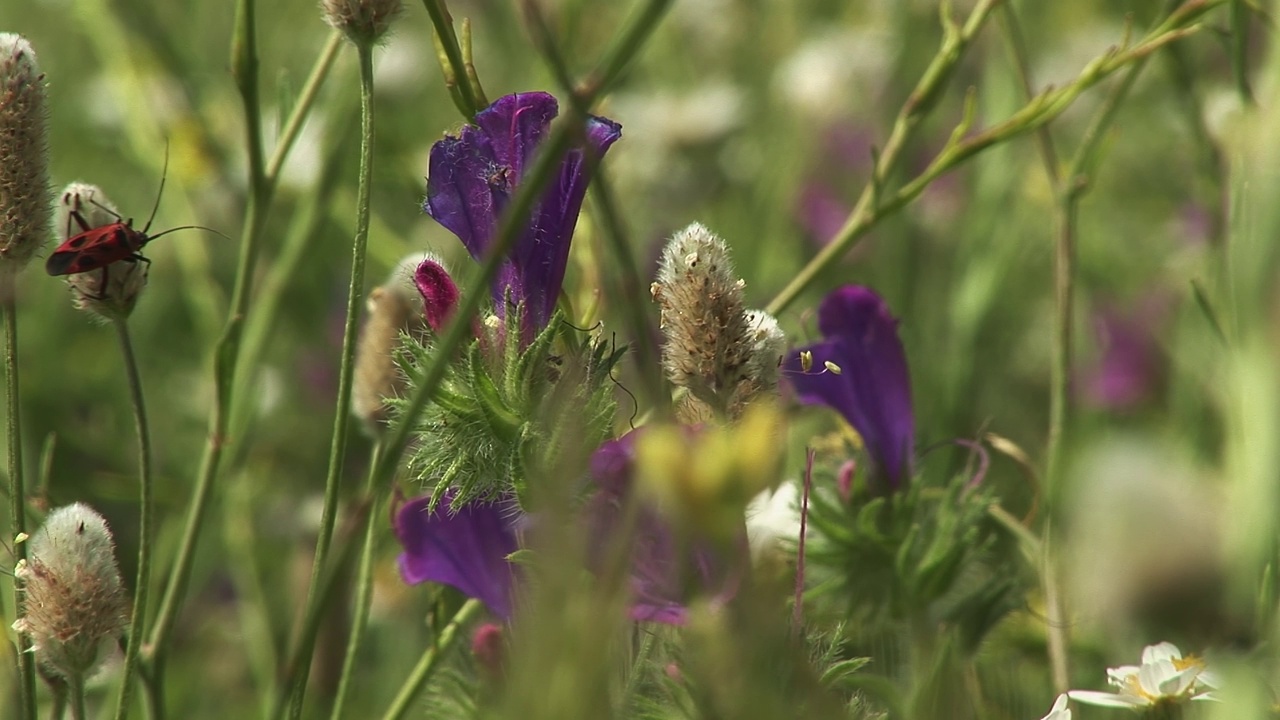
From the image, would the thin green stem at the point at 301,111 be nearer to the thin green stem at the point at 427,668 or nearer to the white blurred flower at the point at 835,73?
the thin green stem at the point at 427,668

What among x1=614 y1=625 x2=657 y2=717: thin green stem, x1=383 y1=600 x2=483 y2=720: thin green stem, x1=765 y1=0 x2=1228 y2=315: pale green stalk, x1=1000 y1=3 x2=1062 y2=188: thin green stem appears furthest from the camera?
x1=1000 y1=3 x2=1062 y2=188: thin green stem

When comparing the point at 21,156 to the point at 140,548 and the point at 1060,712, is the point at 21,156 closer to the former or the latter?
the point at 140,548

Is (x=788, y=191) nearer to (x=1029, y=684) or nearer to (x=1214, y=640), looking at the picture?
(x=1029, y=684)

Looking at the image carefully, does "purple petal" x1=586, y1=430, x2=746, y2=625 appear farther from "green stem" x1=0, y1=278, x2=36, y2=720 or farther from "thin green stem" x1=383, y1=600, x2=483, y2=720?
"green stem" x1=0, y1=278, x2=36, y2=720

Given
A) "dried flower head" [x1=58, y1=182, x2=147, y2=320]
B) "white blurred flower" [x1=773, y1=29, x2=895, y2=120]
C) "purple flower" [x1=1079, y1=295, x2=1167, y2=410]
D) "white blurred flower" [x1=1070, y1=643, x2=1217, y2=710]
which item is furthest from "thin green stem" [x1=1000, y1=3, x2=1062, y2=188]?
"white blurred flower" [x1=773, y1=29, x2=895, y2=120]

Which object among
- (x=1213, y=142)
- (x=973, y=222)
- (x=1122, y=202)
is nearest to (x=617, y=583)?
(x=1213, y=142)
